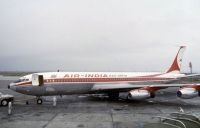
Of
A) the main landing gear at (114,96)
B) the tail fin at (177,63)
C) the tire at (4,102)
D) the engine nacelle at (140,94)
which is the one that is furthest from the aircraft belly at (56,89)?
the tail fin at (177,63)

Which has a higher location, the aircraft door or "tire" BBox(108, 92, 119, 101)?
the aircraft door

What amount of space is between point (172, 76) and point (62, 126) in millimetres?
24656

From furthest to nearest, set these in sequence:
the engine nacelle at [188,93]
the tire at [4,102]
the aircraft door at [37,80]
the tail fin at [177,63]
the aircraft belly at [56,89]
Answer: the tail fin at [177,63] < the aircraft door at [37,80] < the aircraft belly at [56,89] < the engine nacelle at [188,93] < the tire at [4,102]

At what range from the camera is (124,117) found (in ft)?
65.4

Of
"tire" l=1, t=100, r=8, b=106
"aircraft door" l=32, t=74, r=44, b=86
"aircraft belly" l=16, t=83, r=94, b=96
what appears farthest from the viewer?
"aircraft door" l=32, t=74, r=44, b=86

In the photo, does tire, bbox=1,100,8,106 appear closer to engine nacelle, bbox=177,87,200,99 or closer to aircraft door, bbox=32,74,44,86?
aircraft door, bbox=32,74,44,86

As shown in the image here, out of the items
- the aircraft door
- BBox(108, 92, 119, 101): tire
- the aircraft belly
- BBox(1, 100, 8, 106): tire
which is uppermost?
the aircraft door

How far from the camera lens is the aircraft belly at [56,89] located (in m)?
27.6

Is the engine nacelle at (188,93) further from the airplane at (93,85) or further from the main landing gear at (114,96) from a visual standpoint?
the main landing gear at (114,96)

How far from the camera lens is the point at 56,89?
94.7 ft

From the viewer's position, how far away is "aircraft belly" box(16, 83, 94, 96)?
2764 centimetres

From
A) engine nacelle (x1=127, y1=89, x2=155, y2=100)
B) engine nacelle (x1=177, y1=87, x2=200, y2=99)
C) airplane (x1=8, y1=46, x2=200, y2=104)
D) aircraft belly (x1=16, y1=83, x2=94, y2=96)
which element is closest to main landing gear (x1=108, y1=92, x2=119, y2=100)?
airplane (x1=8, y1=46, x2=200, y2=104)

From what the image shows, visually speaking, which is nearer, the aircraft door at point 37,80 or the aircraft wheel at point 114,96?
the aircraft door at point 37,80

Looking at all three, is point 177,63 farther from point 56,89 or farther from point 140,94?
point 56,89
